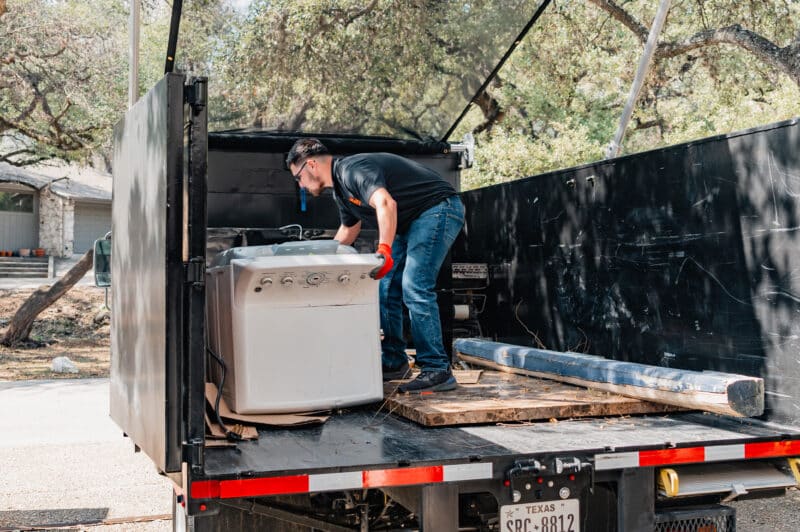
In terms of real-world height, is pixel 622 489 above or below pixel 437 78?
below

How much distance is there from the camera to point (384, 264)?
365 centimetres

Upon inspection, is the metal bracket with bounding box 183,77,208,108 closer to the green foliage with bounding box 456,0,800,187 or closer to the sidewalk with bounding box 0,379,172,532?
the sidewalk with bounding box 0,379,172,532

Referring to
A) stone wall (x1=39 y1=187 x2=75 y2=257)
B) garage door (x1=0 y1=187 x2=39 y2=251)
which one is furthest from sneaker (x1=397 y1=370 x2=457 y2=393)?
garage door (x1=0 y1=187 x2=39 y2=251)

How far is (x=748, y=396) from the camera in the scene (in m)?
3.18

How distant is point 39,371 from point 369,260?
35.2 ft

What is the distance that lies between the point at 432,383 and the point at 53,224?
28.7m

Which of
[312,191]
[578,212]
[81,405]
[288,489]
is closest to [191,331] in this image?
[288,489]

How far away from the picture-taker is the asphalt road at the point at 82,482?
195 inches

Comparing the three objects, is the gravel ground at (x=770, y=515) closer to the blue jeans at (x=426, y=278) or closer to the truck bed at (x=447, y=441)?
the truck bed at (x=447, y=441)

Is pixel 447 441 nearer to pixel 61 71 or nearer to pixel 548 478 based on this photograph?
pixel 548 478

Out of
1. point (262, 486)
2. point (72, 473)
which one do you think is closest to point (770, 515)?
point (262, 486)

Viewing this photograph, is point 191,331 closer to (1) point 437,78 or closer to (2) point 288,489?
(2) point 288,489

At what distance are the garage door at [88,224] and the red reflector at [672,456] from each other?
3060cm

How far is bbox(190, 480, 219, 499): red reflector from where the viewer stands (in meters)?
2.50
